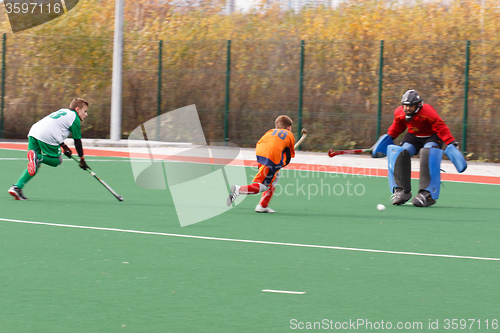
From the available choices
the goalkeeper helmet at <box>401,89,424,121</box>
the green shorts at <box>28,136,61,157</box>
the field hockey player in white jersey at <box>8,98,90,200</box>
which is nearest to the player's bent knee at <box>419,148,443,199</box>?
the goalkeeper helmet at <box>401,89,424,121</box>

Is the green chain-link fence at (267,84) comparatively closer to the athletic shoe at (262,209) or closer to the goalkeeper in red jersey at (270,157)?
the athletic shoe at (262,209)

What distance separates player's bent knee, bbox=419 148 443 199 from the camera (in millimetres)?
10836

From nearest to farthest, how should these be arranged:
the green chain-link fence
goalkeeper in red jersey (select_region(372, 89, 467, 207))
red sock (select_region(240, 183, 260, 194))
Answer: red sock (select_region(240, 183, 260, 194)) < goalkeeper in red jersey (select_region(372, 89, 467, 207)) < the green chain-link fence

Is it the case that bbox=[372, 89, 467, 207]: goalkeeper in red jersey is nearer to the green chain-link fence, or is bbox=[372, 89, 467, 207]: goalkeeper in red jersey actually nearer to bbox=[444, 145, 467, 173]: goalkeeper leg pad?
bbox=[444, 145, 467, 173]: goalkeeper leg pad

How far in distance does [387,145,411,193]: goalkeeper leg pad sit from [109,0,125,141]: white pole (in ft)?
30.7

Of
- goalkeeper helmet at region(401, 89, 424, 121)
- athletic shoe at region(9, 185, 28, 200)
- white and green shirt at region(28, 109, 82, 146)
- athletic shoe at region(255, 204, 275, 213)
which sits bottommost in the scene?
athletic shoe at region(255, 204, 275, 213)

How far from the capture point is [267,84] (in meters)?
19.6

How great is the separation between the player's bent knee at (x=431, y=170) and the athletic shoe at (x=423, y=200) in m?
0.05

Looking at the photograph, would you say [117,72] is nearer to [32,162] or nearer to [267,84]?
[267,84]

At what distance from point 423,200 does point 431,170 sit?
0.45 m

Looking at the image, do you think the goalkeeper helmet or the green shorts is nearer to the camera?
the green shorts

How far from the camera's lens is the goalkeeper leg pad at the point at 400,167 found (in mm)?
10961

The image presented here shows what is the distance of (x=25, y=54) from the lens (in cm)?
2158

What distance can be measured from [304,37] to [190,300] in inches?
737
